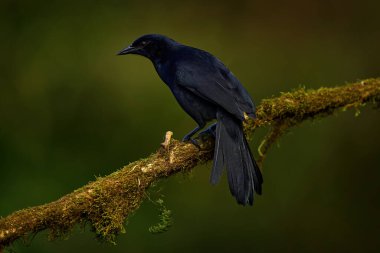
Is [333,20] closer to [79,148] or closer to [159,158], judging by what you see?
[79,148]

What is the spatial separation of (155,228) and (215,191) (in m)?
2.92

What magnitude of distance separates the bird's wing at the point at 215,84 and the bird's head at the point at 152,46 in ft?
1.21

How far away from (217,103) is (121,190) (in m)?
0.88

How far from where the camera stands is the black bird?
11.9 feet

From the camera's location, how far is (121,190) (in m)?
3.24

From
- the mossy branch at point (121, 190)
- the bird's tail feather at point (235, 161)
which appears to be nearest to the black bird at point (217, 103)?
the bird's tail feather at point (235, 161)

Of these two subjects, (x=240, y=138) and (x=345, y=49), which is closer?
(x=240, y=138)

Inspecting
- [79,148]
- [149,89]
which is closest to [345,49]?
[149,89]

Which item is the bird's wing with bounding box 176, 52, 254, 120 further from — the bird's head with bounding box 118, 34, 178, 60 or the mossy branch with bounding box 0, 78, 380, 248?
the bird's head with bounding box 118, 34, 178, 60

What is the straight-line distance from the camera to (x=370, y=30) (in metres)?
7.52

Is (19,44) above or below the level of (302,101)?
above

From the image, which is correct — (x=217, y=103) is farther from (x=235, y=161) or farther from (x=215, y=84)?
(x=235, y=161)

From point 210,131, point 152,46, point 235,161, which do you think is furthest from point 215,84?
point 152,46

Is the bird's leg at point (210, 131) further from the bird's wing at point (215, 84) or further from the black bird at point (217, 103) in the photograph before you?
the bird's wing at point (215, 84)
